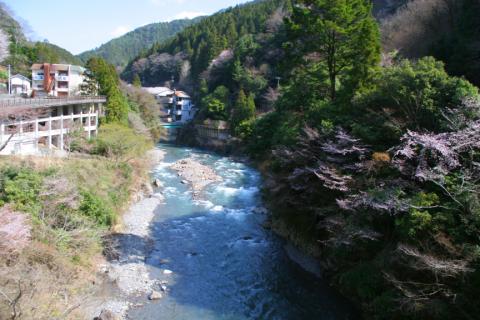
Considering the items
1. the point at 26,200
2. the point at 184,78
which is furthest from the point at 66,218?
the point at 184,78

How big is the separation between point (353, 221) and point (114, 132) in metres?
22.8

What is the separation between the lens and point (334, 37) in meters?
18.5

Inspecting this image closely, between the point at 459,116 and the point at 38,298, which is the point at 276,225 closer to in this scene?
the point at 459,116

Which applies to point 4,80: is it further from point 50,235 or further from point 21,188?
point 50,235

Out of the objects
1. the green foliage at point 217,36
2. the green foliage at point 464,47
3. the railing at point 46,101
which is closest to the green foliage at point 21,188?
the railing at point 46,101

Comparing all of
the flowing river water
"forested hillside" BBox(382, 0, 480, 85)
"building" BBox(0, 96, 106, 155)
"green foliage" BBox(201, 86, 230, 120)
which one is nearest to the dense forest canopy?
"building" BBox(0, 96, 106, 155)

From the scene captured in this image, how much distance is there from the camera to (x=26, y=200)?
13203 mm

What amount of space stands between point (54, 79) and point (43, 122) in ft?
82.3

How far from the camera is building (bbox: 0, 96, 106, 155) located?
Answer: 20234 mm

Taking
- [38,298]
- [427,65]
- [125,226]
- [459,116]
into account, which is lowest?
[125,226]

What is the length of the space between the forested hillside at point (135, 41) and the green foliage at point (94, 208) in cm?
12341

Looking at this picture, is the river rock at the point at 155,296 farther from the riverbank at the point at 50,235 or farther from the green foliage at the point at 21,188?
the green foliage at the point at 21,188

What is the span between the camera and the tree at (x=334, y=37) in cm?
1658

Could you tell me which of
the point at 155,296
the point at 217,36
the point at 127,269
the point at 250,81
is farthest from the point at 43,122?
the point at 217,36
